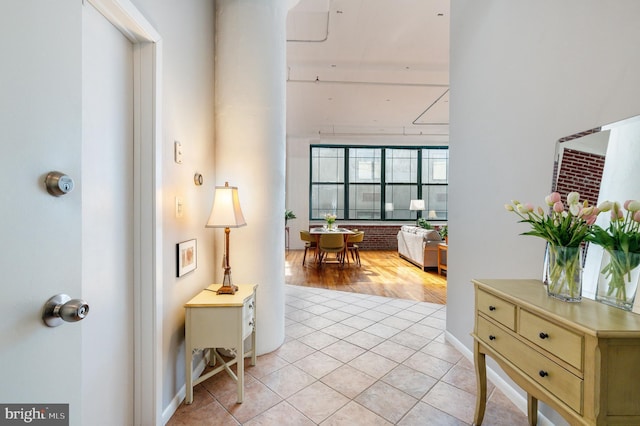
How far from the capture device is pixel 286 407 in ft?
6.36

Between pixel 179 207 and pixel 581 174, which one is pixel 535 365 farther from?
pixel 179 207

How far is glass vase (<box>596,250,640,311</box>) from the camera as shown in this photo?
49.5 inches

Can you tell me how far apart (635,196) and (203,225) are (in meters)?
2.55

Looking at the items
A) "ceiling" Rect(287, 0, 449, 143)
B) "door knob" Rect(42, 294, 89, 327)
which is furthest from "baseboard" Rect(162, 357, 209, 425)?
"ceiling" Rect(287, 0, 449, 143)

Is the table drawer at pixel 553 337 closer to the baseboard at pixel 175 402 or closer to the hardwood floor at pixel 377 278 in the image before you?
the baseboard at pixel 175 402

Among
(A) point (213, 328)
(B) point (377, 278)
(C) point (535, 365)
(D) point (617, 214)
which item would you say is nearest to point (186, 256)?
(A) point (213, 328)

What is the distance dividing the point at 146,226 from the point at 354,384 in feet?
5.93

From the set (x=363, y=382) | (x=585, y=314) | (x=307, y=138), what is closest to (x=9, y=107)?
(x=585, y=314)

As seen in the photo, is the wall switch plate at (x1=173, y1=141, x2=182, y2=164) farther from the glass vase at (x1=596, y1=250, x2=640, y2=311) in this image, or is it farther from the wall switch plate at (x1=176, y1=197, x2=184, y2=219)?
the glass vase at (x1=596, y1=250, x2=640, y2=311)

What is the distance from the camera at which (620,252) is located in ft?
4.22

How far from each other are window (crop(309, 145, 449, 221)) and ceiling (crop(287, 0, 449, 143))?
1.80 meters

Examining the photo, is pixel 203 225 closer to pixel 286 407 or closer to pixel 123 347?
pixel 123 347

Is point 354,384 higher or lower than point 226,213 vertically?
lower

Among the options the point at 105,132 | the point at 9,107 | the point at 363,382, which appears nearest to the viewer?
the point at 9,107
